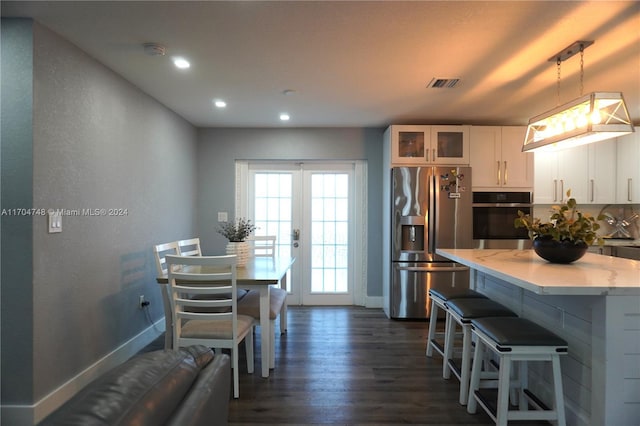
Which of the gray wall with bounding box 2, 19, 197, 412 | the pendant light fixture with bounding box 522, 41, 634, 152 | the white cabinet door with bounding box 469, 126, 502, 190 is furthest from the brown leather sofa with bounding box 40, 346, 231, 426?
the white cabinet door with bounding box 469, 126, 502, 190

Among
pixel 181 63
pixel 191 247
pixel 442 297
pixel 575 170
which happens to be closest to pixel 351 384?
pixel 442 297

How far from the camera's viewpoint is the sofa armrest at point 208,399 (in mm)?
803

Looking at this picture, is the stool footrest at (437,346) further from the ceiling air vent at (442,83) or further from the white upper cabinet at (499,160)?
the ceiling air vent at (442,83)

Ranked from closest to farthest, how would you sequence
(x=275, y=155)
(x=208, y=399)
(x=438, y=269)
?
(x=208, y=399) < (x=438, y=269) < (x=275, y=155)

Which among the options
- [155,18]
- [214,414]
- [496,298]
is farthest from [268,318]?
[155,18]

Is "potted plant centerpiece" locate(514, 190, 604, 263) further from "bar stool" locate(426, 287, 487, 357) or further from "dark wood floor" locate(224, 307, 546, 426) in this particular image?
"dark wood floor" locate(224, 307, 546, 426)

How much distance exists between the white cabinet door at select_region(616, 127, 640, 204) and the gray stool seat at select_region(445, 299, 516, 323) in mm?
3033

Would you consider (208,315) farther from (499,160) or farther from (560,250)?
(499,160)

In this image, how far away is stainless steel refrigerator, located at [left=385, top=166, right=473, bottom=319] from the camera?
3920 mm

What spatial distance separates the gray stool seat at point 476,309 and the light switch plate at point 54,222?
2639mm

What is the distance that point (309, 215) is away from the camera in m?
4.58

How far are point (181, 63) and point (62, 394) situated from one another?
239 centimetres

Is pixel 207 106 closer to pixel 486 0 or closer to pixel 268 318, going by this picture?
pixel 268 318

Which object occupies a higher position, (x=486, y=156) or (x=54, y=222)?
(x=486, y=156)
